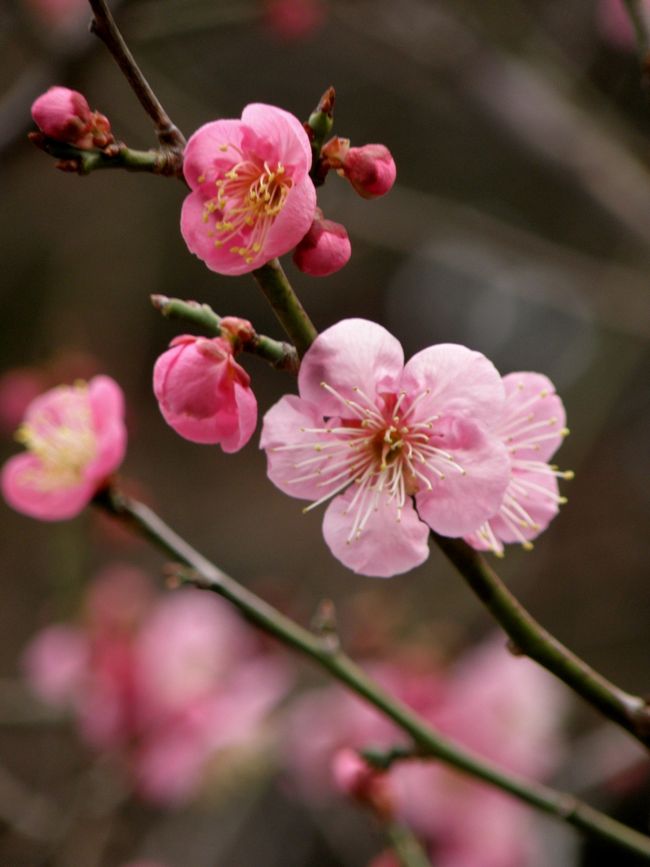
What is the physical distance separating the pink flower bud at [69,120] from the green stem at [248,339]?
11cm

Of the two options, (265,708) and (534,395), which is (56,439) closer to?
(534,395)

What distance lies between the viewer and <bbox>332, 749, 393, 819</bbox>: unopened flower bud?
2.95ft

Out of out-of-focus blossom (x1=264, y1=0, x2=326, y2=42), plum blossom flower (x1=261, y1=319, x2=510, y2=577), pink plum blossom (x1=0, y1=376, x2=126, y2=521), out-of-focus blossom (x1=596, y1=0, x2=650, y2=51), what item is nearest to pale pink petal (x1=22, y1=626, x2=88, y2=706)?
pink plum blossom (x1=0, y1=376, x2=126, y2=521)

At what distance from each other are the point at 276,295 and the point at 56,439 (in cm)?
49

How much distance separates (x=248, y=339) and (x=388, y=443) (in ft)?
0.47

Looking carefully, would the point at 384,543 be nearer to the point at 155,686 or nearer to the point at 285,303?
the point at 285,303

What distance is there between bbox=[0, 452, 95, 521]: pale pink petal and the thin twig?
0.36m

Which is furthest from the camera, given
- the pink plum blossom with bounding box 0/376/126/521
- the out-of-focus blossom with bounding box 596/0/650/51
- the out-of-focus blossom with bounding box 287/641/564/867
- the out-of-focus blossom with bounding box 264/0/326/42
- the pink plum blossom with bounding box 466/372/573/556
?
the out-of-focus blossom with bounding box 596/0/650/51

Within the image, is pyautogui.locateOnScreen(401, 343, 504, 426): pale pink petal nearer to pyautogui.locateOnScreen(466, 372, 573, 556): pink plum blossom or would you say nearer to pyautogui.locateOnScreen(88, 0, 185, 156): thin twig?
pyautogui.locateOnScreen(466, 372, 573, 556): pink plum blossom

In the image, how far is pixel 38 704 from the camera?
1714 mm

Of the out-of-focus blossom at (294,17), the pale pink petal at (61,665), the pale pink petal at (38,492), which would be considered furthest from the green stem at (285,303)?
the out-of-focus blossom at (294,17)

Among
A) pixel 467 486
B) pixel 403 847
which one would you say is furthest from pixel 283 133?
pixel 403 847

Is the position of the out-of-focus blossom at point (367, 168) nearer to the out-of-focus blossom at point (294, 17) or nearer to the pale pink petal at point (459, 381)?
the pale pink petal at point (459, 381)

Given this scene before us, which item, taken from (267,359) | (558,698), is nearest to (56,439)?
(267,359)
